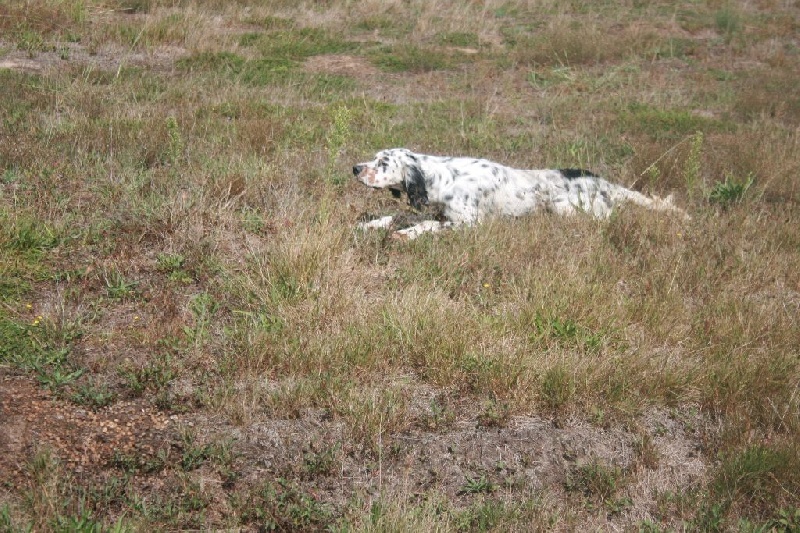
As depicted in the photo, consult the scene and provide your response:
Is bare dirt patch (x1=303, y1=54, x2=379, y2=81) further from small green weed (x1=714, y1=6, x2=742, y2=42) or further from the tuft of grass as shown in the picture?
the tuft of grass

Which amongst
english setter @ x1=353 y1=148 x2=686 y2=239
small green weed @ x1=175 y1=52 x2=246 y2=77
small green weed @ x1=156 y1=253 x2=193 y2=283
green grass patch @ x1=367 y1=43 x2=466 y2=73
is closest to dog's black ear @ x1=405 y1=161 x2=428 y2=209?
english setter @ x1=353 y1=148 x2=686 y2=239

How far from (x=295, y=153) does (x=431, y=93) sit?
3.48 m

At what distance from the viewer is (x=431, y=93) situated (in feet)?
34.9

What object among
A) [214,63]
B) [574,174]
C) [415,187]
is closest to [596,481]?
[415,187]

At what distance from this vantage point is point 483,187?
23.6 ft

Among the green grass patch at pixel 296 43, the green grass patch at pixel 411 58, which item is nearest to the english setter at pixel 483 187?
the green grass patch at pixel 411 58

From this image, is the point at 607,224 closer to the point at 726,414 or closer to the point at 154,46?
the point at 726,414

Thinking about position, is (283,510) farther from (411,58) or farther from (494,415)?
(411,58)

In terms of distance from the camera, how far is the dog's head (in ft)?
22.7

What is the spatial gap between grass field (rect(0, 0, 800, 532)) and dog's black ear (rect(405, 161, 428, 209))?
31 centimetres

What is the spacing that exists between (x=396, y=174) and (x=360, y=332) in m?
2.59

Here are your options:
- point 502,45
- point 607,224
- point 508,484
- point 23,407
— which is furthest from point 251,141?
point 502,45

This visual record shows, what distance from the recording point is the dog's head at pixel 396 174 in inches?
272

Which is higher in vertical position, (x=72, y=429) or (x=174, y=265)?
(x=72, y=429)
